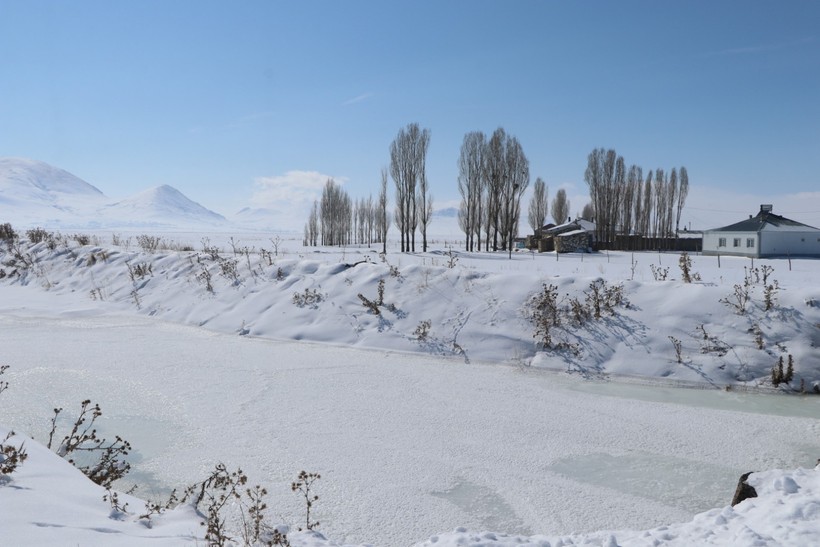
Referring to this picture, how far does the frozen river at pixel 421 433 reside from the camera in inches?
193

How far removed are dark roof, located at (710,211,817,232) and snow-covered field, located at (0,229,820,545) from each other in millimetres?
28212

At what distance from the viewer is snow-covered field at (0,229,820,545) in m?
4.39

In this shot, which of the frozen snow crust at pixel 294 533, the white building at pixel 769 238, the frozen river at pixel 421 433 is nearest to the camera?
the frozen snow crust at pixel 294 533

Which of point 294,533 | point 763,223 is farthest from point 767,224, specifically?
point 294,533

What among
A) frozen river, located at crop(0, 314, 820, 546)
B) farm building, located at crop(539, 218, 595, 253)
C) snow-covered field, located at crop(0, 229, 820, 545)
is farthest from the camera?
farm building, located at crop(539, 218, 595, 253)

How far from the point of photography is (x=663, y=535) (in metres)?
3.73

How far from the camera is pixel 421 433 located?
21.8ft

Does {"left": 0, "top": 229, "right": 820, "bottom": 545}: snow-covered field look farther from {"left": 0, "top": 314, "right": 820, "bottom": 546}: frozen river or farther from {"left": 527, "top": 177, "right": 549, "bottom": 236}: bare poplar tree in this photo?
{"left": 527, "top": 177, "right": 549, "bottom": 236}: bare poplar tree

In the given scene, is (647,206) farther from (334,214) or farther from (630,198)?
(334,214)

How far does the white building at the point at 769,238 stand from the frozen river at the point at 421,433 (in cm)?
3437

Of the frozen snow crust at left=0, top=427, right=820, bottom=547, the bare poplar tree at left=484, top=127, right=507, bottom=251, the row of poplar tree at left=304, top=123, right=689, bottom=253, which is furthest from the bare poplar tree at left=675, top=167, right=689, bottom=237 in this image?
the frozen snow crust at left=0, top=427, right=820, bottom=547


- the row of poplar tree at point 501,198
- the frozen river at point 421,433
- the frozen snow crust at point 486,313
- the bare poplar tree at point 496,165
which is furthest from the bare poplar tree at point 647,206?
the frozen river at point 421,433

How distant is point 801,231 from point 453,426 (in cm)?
4148

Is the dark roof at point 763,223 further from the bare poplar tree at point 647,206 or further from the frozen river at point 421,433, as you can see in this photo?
the frozen river at point 421,433
